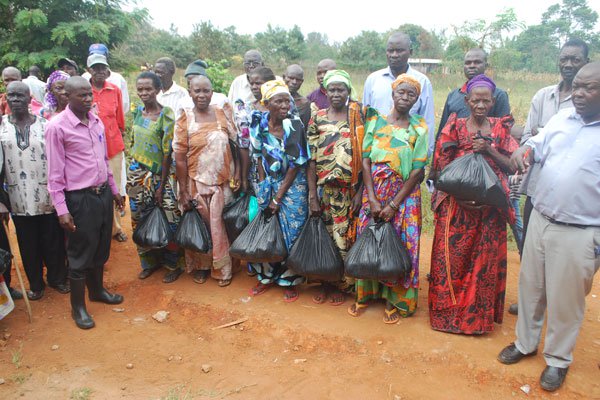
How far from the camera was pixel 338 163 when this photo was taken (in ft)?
11.8

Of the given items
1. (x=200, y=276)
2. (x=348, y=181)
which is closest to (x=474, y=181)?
(x=348, y=181)

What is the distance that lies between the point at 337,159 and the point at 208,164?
125 centimetres

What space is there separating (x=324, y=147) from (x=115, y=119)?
2.68 m

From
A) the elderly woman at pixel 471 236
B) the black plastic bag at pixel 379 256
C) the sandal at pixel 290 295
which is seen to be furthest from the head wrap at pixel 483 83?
the sandal at pixel 290 295

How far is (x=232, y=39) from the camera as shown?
88.1 ft

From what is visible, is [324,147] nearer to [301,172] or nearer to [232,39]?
[301,172]

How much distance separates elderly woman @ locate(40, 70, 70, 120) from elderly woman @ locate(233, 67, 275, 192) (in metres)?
1.52

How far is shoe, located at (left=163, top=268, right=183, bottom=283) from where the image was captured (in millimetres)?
4551

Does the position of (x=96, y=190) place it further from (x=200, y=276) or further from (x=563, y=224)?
(x=563, y=224)

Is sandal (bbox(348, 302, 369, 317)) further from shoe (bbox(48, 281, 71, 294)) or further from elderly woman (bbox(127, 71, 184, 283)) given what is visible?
shoe (bbox(48, 281, 71, 294))

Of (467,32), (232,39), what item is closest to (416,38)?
(232,39)

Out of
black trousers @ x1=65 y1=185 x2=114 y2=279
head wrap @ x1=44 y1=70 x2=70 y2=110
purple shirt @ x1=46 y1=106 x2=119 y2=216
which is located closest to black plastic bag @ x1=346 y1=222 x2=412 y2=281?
black trousers @ x1=65 y1=185 x2=114 y2=279

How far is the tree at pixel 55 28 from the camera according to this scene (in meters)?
9.05

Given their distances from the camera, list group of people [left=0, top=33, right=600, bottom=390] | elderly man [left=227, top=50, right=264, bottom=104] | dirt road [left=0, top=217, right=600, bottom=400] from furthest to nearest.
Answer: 1. elderly man [left=227, top=50, right=264, bottom=104]
2. dirt road [left=0, top=217, right=600, bottom=400]
3. group of people [left=0, top=33, right=600, bottom=390]
